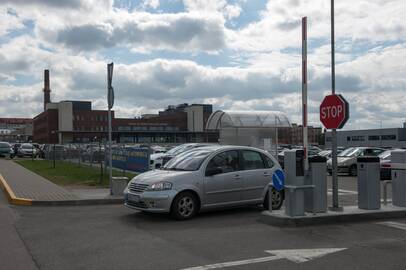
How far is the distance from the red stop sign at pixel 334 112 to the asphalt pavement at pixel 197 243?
2182mm

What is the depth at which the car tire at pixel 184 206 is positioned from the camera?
1041 cm

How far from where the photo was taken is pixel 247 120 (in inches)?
1203

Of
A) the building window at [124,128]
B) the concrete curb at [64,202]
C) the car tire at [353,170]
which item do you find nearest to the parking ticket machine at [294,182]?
the concrete curb at [64,202]

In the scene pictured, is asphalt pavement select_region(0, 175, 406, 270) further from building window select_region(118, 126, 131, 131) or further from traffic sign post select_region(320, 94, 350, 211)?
building window select_region(118, 126, 131, 131)

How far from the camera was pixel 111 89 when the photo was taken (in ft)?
48.1

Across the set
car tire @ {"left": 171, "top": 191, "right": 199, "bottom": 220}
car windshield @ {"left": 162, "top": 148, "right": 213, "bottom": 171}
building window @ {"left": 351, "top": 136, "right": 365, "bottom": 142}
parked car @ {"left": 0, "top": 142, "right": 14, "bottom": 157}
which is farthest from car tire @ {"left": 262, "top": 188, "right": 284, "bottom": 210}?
building window @ {"left": 351, "top": 136, "right": 365, "bottom": 142}

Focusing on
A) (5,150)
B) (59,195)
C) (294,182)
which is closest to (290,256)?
(294,182)

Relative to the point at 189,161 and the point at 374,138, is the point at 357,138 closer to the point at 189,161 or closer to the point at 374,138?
the point at 374,138

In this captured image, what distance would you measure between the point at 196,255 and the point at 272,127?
23.9 metres

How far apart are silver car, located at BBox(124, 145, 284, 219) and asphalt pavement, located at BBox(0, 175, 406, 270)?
36 centimetres

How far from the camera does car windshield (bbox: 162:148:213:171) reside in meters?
11.2

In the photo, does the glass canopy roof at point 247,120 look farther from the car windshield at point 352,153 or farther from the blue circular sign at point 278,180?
the blue circular sign at point 278,180

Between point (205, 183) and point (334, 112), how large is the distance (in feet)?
10.4

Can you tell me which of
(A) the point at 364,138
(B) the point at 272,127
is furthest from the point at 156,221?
(A) the point at 364,138
